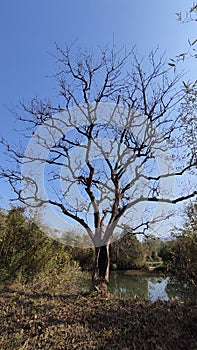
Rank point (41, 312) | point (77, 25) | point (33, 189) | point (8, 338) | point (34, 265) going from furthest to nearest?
point (34, 265) < point (33, 189) < point (77, 25) < point (41, 312) < point (8, 338)

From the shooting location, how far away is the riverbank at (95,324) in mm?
2314

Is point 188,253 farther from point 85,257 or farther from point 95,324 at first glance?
point 85,257

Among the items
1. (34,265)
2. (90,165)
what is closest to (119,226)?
(90,165)

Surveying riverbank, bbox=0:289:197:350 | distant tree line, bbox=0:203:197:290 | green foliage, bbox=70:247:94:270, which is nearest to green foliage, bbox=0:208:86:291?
distant tree line, bbox=0:203:197:290

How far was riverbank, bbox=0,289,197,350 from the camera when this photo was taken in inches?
91.1

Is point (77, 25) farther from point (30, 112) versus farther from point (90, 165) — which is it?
point (90, 165)

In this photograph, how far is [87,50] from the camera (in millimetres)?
4980

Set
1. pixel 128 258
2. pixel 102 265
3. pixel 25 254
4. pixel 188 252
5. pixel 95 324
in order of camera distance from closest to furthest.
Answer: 1. pixel 95 324
2. pixel 188 252
3. pixel 102 265
4. pixel 25 254
5. pixel 128 258

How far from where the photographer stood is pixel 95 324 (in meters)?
2.74

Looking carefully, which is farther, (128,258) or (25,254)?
(128,258)

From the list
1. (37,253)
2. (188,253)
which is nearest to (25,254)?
(37,253)

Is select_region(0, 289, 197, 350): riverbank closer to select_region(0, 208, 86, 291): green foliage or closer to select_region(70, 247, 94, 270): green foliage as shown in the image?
select_region(0, 208, 86, 291): green foliage

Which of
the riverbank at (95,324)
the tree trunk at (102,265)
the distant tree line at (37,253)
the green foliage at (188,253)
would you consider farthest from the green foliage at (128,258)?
the green foliage at (188,253)

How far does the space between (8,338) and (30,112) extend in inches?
161
